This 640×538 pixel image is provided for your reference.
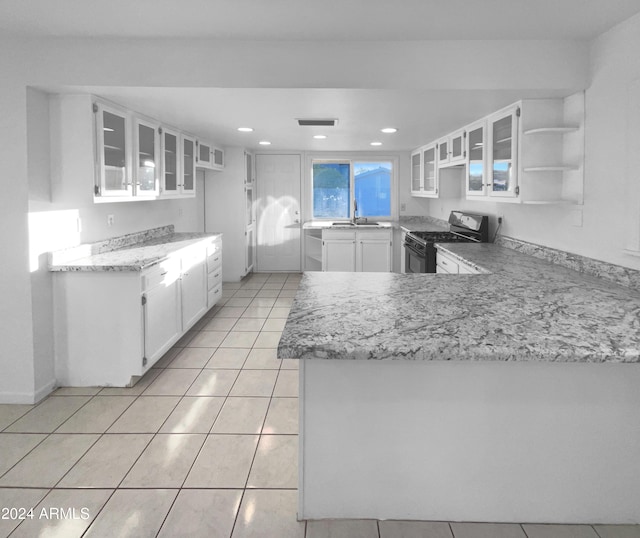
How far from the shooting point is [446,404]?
1841mm

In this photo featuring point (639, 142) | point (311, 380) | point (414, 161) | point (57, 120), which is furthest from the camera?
point (414, 161)

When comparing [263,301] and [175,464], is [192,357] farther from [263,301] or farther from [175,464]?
[263,301]

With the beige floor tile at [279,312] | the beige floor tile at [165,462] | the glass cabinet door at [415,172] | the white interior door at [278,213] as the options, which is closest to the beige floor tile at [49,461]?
the beige floor tile at [165,462]

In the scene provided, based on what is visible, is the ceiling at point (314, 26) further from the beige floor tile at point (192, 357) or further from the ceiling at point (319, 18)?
the beige floor tile at point (192, 357)

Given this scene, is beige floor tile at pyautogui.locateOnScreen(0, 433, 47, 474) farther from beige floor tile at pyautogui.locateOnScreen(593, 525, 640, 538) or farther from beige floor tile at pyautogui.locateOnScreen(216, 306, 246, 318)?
beige floor tile at pyautogui.locateOnScreen(216, 306, 246, 318)

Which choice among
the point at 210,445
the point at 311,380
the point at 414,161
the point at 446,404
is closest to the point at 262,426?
the point at 210,445

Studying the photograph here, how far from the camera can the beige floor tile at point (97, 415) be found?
2805mm

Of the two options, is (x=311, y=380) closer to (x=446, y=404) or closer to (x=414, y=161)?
(x=446, y=404)

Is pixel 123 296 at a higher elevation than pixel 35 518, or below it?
higher

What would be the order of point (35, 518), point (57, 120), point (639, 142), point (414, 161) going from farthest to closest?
point (414, 161) < point (57, 120) < point (639, 142) < point (35, 518)

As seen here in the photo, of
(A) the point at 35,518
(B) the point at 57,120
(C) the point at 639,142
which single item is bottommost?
(A) the point at 35,518

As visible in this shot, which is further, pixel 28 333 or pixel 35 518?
pixel 28 333

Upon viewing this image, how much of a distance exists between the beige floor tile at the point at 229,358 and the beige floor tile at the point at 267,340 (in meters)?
0.17

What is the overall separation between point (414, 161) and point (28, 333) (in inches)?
225
